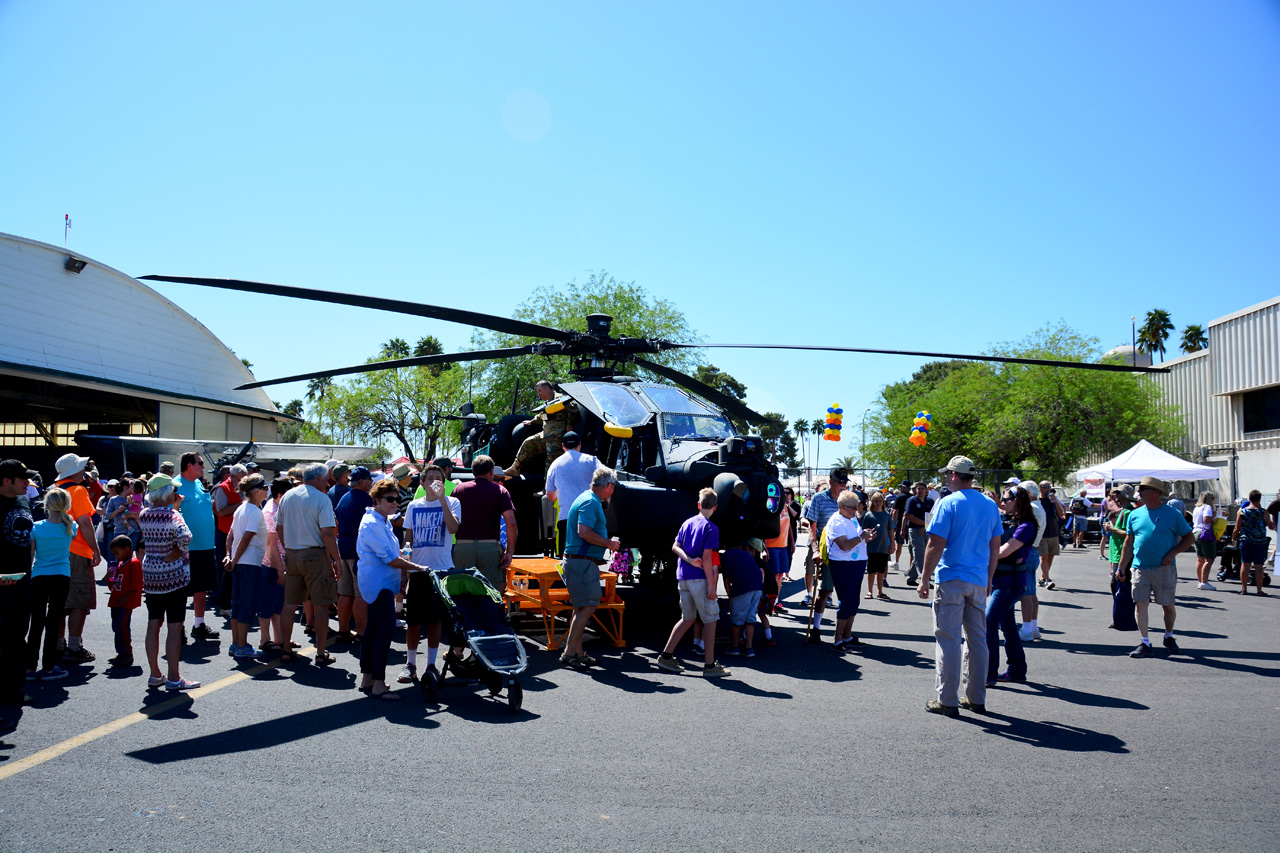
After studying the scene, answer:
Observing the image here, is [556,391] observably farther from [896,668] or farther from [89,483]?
[89,483]

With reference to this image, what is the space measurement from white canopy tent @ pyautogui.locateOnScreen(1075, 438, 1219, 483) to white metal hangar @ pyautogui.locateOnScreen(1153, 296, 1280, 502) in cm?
978

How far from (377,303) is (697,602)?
4.28 m

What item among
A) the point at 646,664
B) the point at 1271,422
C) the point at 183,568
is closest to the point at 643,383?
the point at 646,664

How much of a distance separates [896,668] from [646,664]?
2307 millimetres

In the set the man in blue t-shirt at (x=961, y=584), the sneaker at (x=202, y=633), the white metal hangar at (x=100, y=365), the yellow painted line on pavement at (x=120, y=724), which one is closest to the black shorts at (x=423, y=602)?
the yellow painted line on pavement at (x=120, y=724)

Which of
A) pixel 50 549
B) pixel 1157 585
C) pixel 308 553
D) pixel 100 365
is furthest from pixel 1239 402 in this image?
pixel 100 365

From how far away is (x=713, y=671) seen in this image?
22.9 feet

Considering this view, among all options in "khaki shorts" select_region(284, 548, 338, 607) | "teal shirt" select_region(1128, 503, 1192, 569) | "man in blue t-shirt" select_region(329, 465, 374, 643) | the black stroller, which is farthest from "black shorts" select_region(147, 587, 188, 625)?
"teal shirt" select_region(1128, 503, 1192, 569)

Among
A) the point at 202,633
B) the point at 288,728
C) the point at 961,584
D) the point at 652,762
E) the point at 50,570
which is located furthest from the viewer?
the point at 202,633

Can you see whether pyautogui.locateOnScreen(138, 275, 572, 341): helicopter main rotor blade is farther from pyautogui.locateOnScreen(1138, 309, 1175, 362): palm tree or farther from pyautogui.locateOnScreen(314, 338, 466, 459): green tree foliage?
pyautogui.locateOnScreen(1138, 309, 1175, 362): palm tree

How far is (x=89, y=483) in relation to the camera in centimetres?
1197

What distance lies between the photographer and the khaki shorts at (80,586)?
7.21 m

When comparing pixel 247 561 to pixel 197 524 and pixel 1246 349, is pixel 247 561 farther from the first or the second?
pixel 1246 349

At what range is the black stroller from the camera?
5.89 m
